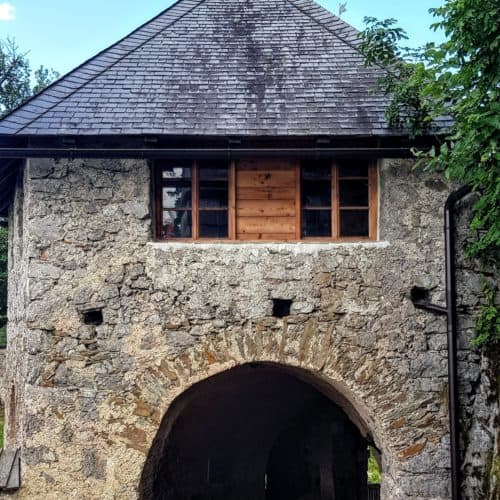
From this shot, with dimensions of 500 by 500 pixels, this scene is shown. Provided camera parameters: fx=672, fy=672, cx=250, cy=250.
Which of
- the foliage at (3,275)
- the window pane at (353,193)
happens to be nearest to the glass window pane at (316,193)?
the window pane at (353,193)

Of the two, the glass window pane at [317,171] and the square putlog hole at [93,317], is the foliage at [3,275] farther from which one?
the glass window pane at [317,171]

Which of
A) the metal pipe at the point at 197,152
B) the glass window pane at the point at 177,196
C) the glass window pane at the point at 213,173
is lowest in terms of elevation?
the glass window pane at the point at 177,196

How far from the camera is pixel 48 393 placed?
6.16 meters

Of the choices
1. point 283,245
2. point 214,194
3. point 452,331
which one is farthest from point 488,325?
point 214,194

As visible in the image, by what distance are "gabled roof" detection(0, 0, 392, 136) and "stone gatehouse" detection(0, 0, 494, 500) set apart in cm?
3

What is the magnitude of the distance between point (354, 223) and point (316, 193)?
0.47m

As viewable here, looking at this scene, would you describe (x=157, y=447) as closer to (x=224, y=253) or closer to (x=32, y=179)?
(x=224, y=253)

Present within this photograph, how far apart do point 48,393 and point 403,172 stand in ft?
12.8

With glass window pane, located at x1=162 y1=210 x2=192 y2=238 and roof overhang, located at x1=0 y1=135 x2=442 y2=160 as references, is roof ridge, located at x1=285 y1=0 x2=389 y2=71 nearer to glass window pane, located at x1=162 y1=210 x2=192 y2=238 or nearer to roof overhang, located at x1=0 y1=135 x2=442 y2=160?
roof overhang, located at x1=0 y1=135 x2=442 y2=160

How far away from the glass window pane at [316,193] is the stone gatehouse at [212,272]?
0.06 feet

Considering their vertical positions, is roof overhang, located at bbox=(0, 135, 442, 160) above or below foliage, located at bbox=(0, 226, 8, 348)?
above

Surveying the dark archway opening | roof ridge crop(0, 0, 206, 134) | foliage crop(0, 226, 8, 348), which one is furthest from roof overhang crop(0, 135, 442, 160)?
foliage crop(0, 226, 8, 348)

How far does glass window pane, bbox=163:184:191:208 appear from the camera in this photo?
654 centimetres

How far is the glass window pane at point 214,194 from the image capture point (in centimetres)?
653
